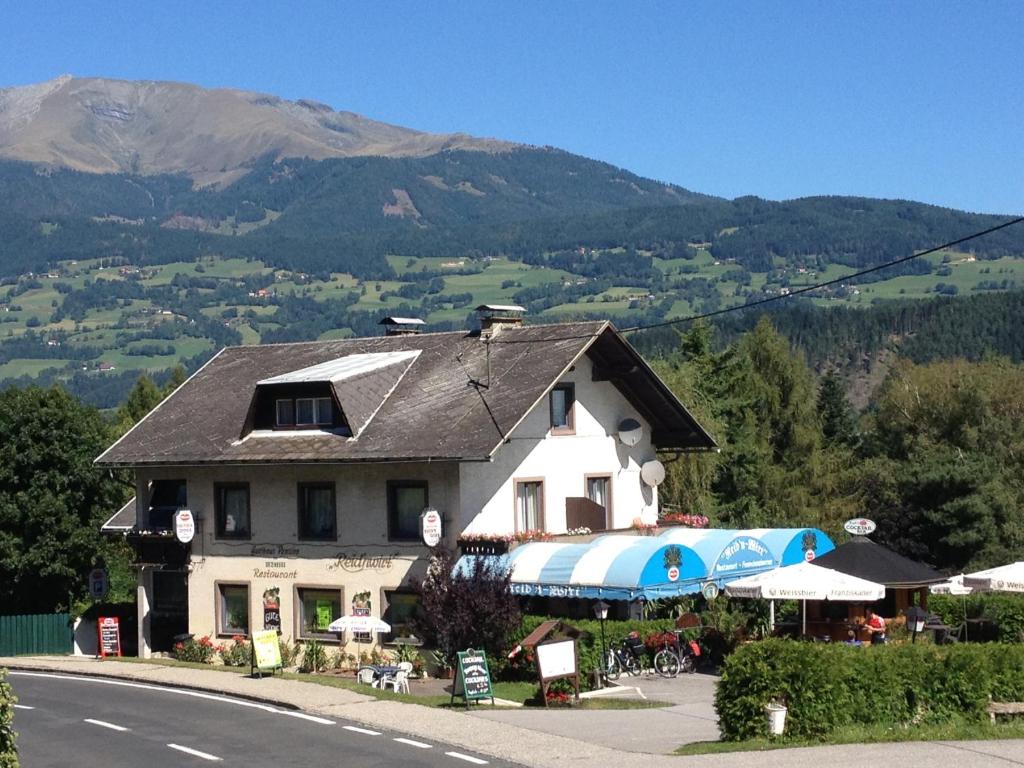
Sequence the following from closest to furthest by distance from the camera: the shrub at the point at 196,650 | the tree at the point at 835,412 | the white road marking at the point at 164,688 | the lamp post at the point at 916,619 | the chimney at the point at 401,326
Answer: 1. the white road marking at the point at 164,688
2. the lamp post at the point at 916,619
3. the shrub at the point at 196,650
4. the chimney at the point at 401,326
5. the tree at the point at 835,412

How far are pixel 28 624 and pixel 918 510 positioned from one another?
3402 centimetres

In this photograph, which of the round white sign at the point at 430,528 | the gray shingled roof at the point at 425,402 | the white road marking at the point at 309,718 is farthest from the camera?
the gray shingled roof at the point at 425,402

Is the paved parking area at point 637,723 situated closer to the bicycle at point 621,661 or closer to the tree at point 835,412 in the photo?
the bicycle at point 621,661

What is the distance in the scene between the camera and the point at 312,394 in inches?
1551

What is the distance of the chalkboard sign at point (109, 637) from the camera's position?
4278cm

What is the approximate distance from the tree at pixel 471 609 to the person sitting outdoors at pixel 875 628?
7658 millimetres

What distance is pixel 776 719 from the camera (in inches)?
838

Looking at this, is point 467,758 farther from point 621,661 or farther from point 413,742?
point 621,661

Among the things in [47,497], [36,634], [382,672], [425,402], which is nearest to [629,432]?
[425,402]

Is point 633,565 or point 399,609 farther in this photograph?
point 399,609

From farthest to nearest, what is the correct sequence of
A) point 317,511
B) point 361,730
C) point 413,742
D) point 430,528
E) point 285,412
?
point 285,412 < point 317,511 < point 430,528 < point 361,730 < point 413,742

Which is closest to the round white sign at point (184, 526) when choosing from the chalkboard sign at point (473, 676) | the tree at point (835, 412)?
the chalkboard sign at point (473, 676)

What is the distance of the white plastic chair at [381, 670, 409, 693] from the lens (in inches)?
1259

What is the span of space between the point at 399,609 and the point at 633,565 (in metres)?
6.85
